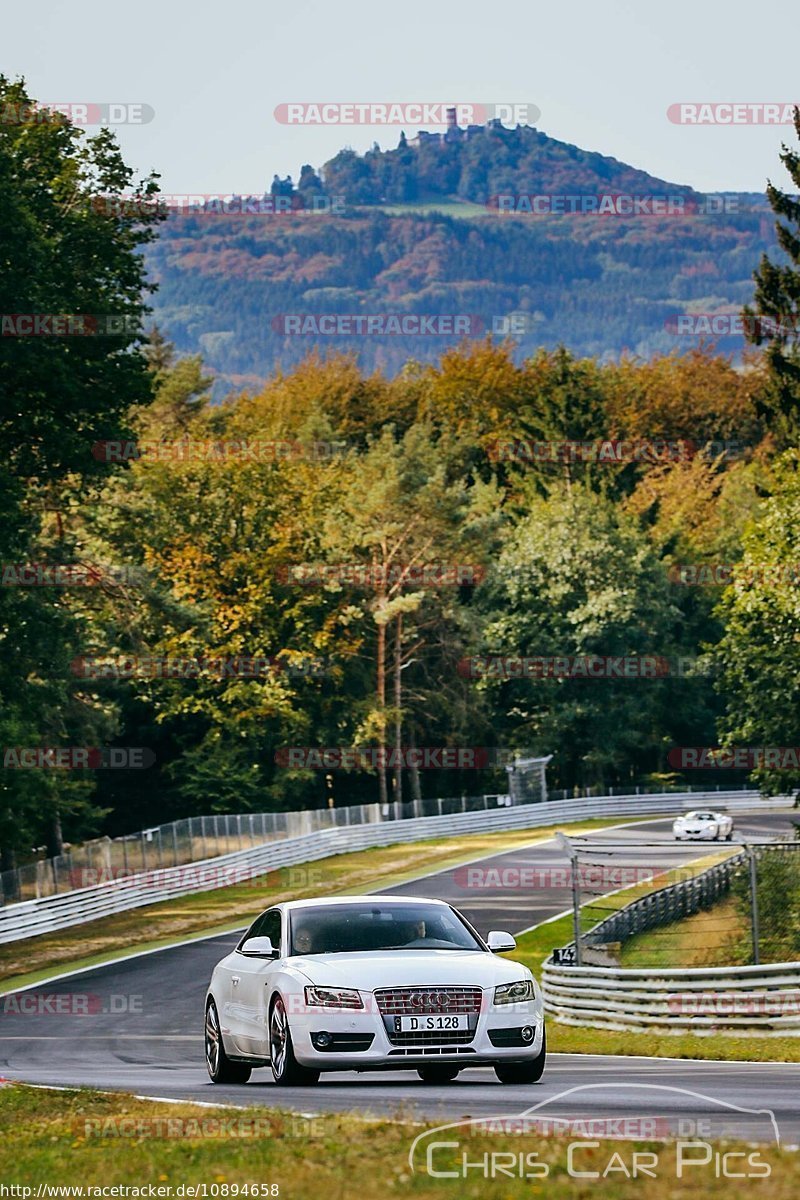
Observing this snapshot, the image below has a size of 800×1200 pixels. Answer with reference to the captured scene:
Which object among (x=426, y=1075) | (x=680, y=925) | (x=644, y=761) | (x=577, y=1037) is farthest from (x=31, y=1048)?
(x=644, y=761)

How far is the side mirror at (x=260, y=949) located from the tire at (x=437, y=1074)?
1.41 metres

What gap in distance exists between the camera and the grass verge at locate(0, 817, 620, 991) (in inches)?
1598

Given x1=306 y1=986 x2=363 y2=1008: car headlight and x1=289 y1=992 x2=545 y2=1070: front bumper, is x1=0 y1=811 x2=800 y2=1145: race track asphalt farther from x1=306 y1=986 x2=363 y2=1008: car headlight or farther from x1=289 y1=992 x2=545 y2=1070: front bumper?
x1=306 y1=986 x2=363 y2=1008: car headlight

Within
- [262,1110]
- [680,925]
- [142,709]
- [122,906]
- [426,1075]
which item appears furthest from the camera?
[142,709]

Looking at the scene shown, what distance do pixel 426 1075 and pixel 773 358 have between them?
41.3m

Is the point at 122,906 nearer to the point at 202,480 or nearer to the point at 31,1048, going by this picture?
the point at 31,1048

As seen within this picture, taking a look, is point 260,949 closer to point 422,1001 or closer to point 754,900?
point 422,1001

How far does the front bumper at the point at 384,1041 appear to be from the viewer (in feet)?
44.4

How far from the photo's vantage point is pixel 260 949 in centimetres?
1485

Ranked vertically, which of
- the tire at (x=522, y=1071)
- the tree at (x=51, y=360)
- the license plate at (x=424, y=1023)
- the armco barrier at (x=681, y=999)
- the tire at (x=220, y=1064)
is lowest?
the armco barrier at (x=681, y=999)

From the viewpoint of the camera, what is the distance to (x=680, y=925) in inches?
1430

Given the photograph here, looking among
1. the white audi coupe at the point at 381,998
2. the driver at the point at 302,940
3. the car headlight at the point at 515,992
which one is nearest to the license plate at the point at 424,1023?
the white audi coupe at the point at 381,998

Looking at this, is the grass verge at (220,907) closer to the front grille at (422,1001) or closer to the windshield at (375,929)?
the windshield at (375,929)

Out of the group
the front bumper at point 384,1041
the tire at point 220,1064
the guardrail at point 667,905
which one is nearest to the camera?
the front bumper at point 384,1041
